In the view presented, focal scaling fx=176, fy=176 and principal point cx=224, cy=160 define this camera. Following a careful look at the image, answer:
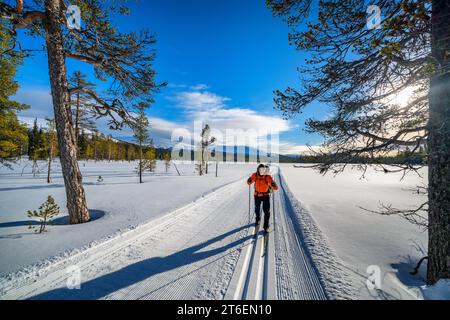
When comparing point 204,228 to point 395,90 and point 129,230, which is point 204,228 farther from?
point 395,90

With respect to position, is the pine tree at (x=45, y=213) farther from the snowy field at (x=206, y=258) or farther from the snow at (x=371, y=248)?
the snow at (x=371, y=248)

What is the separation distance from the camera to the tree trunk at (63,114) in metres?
4.77

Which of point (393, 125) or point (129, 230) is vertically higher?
point (393, 125)

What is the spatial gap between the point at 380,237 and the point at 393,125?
11.8 feet

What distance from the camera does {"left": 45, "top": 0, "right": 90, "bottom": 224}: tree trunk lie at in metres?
4.77

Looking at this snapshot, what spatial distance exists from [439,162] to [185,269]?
185 inches

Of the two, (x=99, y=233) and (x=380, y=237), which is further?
(x=380, y=237)

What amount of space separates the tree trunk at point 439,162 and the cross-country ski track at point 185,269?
1.92m

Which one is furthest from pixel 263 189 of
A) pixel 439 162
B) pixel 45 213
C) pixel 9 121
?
pixel 9 121

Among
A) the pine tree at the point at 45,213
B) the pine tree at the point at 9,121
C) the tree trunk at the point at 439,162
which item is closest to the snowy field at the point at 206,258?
the pine tree at the point at 45,213

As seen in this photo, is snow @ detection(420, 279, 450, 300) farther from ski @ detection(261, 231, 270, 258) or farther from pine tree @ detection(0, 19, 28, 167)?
pine tree @ detection(0, 19, 28, 167)

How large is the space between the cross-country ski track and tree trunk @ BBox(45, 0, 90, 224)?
2.34 m
